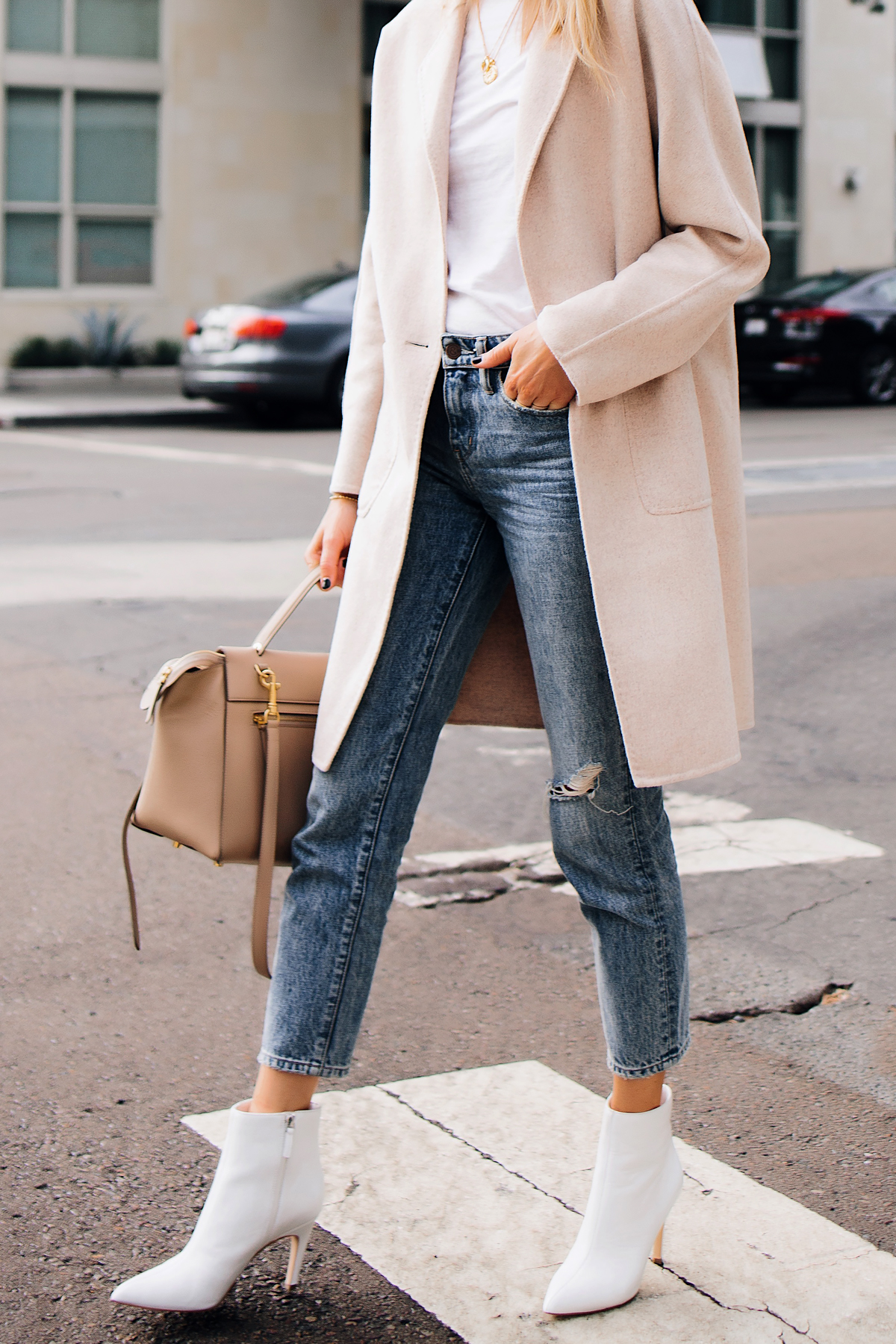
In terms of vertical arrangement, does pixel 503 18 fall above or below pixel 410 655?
above

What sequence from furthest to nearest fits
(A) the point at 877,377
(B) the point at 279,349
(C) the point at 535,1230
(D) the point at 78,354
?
(D) the point at 78,354 < (A) the point at 877,377 < (B) the point at 279,349 < (C) the point at 535,1230

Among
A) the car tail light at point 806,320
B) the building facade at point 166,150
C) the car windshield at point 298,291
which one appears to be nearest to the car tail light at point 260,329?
the car windshield at point 298,291

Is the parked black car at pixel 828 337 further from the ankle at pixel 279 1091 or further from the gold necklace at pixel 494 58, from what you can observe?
the ankle at pixel 279 1091

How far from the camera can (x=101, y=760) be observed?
4867 millimetres

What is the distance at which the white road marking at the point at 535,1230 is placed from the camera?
2123 mm

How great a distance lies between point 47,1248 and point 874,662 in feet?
14.9

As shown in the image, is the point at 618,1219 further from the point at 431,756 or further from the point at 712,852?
the point at 712,852

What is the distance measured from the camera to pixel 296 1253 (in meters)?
2.19

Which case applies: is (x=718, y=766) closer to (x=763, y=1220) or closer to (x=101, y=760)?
(x=763, y=1220)

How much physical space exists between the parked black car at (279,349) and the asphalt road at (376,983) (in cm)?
904

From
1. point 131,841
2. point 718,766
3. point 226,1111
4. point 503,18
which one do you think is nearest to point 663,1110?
point 718,766

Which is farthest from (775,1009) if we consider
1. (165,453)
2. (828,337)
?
(828,337)

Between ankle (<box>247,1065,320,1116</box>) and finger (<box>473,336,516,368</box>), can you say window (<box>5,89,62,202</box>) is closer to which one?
finger (<box>473,336,516,368</box>)

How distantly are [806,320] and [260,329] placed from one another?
6.09 m
